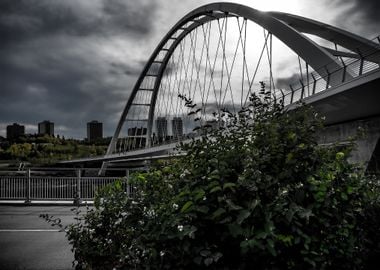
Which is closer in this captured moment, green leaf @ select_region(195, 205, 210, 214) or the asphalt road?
green leaf @ select_region(195, 205, 210, 214)

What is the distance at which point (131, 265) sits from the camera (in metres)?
2.84

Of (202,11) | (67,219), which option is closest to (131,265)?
(67,219)

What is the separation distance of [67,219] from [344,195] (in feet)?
31.3

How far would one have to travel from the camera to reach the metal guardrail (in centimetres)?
1493

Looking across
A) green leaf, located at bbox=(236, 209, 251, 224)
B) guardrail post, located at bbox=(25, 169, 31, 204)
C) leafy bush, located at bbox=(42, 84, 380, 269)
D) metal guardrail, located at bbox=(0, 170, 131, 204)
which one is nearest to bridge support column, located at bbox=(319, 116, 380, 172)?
metal guardrail, located at bbox=(0, 170, 131, 204)

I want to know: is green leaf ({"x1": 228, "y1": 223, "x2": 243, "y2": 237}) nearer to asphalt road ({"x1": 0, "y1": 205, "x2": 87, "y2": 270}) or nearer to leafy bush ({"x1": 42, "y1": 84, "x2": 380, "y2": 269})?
leafy bush ({"x1": 42, "y1": 84, "x2": 380, "y2": 269})

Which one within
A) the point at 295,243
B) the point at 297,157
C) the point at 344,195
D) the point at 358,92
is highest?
the point at 358,92

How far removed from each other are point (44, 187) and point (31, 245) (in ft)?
28.8

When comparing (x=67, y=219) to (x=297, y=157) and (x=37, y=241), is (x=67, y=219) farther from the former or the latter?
(x=297, y=157)

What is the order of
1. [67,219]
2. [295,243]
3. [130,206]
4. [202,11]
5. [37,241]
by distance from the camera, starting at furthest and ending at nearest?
[202,11] → [67,219] → [37,241] → [130,206] → [295,243]

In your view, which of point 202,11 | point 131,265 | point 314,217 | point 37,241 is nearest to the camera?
point 314,217

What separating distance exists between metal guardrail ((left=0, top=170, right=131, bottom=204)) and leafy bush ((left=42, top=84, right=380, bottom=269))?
1251 centimetres

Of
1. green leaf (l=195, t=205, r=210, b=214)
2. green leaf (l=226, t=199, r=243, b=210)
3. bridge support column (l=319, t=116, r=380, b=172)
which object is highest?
bridge support column (l=319, t=116, r=380, b=172)

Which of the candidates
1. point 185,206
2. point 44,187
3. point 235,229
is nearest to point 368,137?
point 44,187
